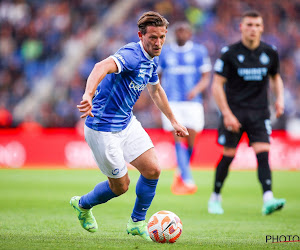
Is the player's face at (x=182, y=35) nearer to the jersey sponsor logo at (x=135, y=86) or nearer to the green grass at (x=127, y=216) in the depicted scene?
the green grass at (x=127, y=216)

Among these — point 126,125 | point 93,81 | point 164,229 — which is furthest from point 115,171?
point 93,81

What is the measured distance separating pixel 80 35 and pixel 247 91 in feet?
48.2

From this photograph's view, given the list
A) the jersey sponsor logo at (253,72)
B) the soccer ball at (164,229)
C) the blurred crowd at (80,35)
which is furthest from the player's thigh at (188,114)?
the blurred crowd at (80,35)

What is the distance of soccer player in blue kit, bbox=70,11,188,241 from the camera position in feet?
17.5

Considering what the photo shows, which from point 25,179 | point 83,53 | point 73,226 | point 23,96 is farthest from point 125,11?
point 73,226

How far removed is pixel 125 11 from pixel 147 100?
217 inches

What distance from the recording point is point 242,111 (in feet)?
24.8

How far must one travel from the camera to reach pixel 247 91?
7586mm

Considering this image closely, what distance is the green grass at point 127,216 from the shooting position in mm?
5223

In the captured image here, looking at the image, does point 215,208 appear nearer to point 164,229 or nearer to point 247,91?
point 247,91

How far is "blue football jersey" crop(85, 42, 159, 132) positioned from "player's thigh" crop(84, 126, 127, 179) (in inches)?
2.4

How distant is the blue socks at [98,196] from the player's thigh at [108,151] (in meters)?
0.23

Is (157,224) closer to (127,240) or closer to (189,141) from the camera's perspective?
(127,240)

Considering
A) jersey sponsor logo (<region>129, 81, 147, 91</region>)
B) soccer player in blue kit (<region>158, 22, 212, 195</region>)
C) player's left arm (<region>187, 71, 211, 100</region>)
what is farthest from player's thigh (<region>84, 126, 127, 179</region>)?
soccer player in blue kit (<region>158, 22, 212, 195</region>)
